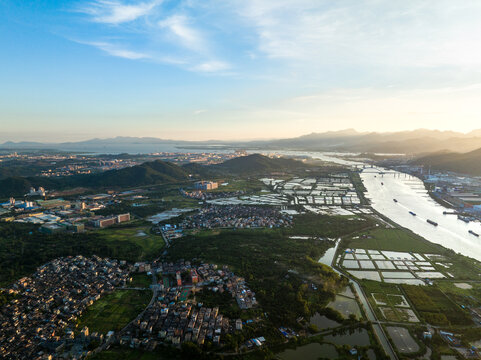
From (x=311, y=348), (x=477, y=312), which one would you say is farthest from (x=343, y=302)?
(x=477, y=312)

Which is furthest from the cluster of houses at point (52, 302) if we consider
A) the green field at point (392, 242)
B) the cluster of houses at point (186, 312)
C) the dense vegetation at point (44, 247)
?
the green field at point (392, 242)

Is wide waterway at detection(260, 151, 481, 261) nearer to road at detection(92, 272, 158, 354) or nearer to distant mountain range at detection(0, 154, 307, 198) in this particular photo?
road at detection(92, 272, 158, 354)

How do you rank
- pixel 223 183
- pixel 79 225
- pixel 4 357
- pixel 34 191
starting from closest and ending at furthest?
pixel 4 357, pixel 79 225, pixel 34 191, pixel 223 183

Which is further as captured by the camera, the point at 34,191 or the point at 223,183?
the point at 223,183

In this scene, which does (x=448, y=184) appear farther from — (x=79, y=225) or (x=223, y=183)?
(x=79, y=225)

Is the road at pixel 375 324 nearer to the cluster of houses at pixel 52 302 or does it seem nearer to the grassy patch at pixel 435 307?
the grassy patch at pixel 435 307

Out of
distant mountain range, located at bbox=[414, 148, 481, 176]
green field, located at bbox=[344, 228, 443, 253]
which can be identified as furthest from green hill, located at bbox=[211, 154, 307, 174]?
green field, located at bbox=[344, 228, 443, 253]
